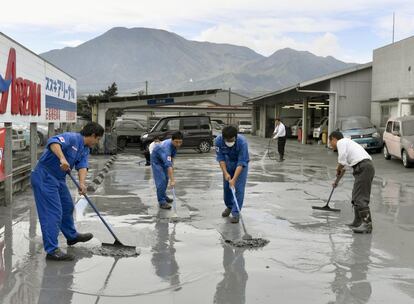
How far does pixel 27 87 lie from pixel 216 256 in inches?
231

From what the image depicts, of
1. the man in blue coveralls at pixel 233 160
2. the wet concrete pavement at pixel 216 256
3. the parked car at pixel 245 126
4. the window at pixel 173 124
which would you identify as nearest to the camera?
the wet concrete pavement at pixel 216 256

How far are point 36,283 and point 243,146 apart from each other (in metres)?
3.94

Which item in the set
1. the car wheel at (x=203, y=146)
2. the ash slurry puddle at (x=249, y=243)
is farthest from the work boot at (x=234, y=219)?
the car wheel at (x=203, y=146)

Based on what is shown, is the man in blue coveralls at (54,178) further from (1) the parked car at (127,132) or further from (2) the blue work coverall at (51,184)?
(1) the parked car at (127,132)

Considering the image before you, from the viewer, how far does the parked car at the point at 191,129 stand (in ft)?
79.3

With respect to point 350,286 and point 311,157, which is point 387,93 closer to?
point 311,157

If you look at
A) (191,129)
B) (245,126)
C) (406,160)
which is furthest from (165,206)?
(245,126)

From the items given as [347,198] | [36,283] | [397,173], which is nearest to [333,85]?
[397,173]

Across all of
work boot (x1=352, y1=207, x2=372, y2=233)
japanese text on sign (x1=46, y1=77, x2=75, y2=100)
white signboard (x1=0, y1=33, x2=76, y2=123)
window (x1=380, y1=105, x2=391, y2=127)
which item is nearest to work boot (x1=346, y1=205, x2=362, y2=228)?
work boot (x1=352, y1=207, x2=372, y2=233)

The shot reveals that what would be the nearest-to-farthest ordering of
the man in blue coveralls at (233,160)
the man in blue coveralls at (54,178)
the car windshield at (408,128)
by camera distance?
the man in blue coveralls at (54,178) → the man in blue coveralls at (233,160) → the car windshield at (408,128)

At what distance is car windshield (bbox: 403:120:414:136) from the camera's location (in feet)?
56.8

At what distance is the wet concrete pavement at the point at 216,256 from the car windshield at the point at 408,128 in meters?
6.70

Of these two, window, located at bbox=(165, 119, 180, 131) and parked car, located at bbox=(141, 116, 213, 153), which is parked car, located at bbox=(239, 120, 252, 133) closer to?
parked car, located at bbox=(141, 116, 213, 153)

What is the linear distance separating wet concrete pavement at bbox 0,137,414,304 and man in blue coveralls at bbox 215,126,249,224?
0.52m
